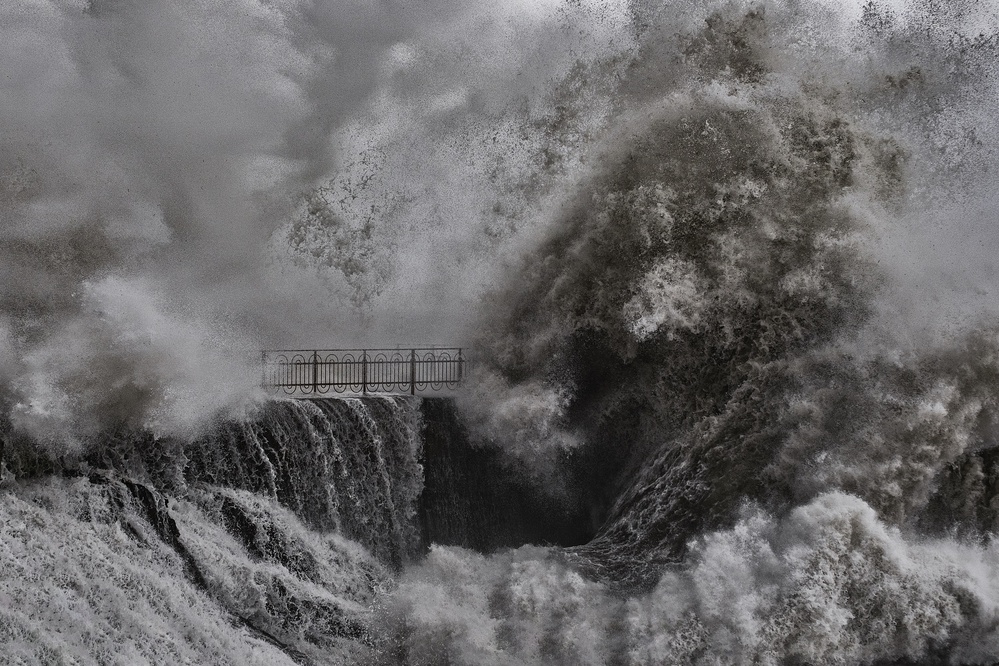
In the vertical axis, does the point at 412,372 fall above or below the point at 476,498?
above

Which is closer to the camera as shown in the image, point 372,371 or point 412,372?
point 412,372

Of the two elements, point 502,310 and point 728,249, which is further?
point 502,310

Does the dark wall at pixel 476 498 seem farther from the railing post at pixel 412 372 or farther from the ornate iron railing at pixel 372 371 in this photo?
the ornate iron railing at pixel 372 371

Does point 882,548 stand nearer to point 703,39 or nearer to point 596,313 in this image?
point 596,313

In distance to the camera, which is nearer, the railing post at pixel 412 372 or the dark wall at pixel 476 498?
the dark wall at pixel 476 498

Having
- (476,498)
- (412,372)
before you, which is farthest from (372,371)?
(476,498)

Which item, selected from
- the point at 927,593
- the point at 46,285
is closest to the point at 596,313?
the point at 927,593

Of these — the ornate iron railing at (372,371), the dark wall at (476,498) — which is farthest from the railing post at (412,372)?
the dark wall at (476,498)

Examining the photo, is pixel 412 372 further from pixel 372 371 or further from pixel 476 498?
pixel 476 498

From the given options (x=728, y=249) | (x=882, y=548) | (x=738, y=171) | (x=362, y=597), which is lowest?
(x=362, y=597)
